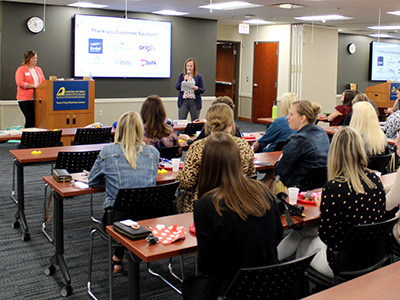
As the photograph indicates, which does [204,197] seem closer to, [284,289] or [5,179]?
[284,289]

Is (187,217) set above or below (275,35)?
below

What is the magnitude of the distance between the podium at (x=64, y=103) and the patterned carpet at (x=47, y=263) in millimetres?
2796

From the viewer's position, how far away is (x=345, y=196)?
2.48 metres

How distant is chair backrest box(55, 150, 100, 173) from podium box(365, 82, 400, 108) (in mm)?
8734

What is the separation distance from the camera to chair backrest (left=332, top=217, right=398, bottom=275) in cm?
246

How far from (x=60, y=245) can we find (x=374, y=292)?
2.41 m

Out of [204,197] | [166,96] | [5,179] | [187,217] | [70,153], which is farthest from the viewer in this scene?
[166,96]

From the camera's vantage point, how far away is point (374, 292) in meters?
1.88

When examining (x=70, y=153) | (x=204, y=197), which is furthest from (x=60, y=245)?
(x=204, y=197)

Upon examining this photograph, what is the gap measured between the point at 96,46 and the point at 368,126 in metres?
6.89

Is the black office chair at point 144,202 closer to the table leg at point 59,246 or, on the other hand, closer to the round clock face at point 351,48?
the table leg at point 59,246

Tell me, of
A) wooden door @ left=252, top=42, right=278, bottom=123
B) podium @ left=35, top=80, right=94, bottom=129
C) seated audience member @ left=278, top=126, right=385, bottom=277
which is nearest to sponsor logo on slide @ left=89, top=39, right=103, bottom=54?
podium @ left=35, top=80, right=94, bottom=129

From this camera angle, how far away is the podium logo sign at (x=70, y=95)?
796 cm

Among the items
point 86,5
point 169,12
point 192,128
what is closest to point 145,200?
point 192,128
